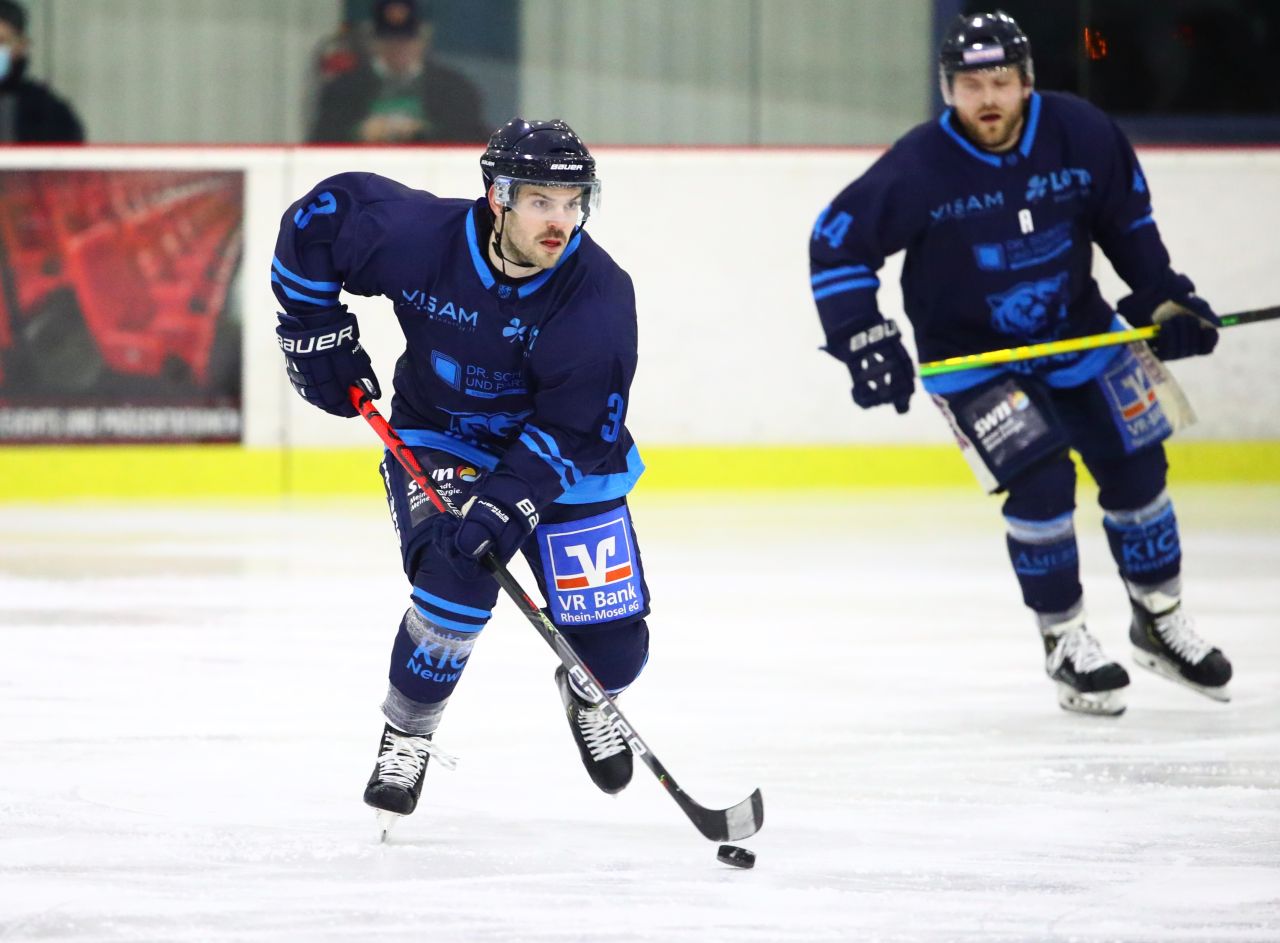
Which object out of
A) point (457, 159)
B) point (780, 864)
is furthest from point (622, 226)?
point (780, 864)

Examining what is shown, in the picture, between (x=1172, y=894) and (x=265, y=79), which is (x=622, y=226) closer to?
(x=265, y=79)

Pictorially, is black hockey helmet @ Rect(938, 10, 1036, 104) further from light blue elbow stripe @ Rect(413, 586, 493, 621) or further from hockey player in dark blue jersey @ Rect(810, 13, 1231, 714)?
light blue elbow stripe @ Rect(413, 586, 493, 621)

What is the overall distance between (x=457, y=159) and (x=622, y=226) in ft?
2.11

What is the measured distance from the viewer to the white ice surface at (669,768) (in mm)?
2418

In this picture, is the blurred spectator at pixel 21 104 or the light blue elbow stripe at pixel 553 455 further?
the blurred spectator at pixel 21 104

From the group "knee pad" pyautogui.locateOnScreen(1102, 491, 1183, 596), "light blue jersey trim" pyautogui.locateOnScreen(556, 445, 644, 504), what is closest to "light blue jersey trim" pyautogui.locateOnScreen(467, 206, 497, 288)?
"light blue jersey trim" pyautogui.locateOnScreen(556, 445, 644, 504)

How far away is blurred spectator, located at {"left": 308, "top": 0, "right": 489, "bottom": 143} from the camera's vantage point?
7.55 meters

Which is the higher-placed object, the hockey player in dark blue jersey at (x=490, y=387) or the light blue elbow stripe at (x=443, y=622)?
the hockey player in dark blue jersey at (x=490, y=387)

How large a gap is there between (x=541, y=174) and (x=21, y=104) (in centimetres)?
526

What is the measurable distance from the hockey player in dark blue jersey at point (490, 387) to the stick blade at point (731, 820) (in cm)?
32

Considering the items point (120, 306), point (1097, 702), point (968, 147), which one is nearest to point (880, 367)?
point (968, 147)

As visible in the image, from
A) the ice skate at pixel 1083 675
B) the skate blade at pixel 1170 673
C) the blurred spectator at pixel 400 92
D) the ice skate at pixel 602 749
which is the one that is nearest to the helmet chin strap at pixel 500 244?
the ice skate at pixel 602 749

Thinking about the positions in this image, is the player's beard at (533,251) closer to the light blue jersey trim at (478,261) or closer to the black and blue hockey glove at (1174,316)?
the light blue jersey trim at (478,261)

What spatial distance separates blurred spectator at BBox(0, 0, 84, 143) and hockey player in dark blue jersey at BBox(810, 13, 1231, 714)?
4.42 m
